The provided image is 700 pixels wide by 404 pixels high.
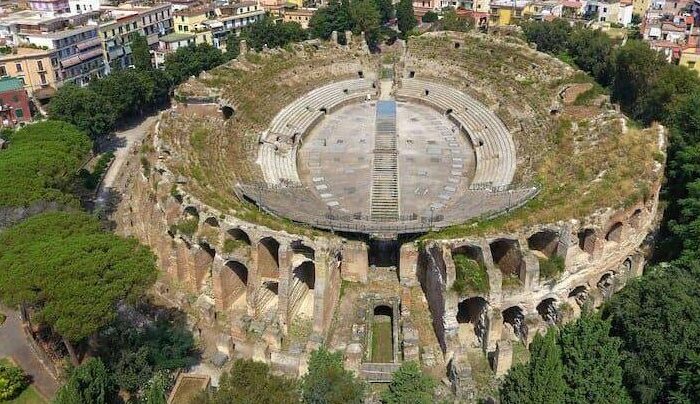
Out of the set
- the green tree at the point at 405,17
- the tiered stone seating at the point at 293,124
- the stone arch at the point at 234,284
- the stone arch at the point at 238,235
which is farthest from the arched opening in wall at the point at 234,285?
the green tree at the point at 405,17

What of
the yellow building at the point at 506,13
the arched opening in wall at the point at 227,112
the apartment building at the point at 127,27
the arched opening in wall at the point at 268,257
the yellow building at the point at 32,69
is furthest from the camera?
the yellow building at the point at 506,13

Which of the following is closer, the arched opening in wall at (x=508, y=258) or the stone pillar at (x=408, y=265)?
the arched opening in wall at (x=508, y=258)

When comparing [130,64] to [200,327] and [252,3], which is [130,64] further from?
[200,327]

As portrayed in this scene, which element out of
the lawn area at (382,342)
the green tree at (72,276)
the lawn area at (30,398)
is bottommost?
the lawn area at (382,342)

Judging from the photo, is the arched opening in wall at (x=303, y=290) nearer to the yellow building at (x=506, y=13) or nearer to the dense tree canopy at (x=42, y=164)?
the dense tree canopy at (x=42, y=164)

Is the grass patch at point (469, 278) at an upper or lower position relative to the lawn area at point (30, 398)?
upper

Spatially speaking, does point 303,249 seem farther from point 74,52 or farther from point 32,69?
point 74,52
